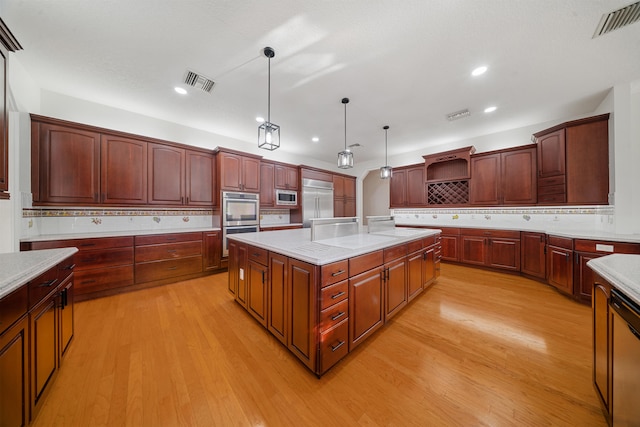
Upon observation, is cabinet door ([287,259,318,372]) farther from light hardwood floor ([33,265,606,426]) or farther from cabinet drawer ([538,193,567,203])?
cabinet drawer ([538,193,567,203])

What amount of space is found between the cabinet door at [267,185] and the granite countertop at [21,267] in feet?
10.5

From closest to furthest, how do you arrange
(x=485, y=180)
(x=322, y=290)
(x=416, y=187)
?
(x=322, y=290)
(x=485, y=180)
(x=416, y=187)

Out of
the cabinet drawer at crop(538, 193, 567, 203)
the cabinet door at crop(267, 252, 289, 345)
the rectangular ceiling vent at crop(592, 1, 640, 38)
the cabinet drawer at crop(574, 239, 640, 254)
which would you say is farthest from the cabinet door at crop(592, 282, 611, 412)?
the cabinet drawer at crop(538, 193, 567, 203)

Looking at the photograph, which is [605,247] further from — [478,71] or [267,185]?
[267,185]

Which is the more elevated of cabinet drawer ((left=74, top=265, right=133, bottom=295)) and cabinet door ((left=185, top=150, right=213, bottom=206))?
cabinet door ((left=185, top=150, right=213, bottom=206))

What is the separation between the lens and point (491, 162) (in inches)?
161

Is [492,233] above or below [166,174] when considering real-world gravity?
below

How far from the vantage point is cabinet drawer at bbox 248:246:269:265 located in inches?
72.3

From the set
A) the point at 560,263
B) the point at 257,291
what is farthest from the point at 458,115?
the point at 257,291

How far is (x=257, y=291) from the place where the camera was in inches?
78.7

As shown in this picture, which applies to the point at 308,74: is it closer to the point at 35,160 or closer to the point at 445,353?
the point at 445,353

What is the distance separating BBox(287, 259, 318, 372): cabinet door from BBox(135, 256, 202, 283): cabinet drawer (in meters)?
2.64

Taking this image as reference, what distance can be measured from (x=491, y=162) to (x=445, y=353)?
409 centimetres

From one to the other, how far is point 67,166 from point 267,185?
2.92 m
